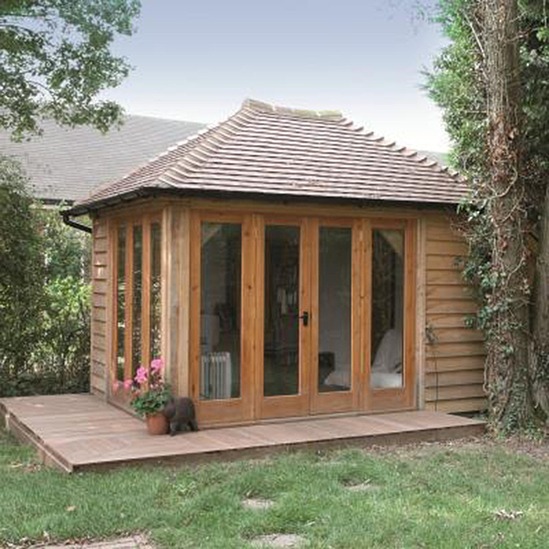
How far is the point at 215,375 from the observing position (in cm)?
708

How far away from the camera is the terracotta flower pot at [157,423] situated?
21.7 feet

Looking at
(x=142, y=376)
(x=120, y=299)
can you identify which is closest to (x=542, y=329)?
(x=142, y=376)

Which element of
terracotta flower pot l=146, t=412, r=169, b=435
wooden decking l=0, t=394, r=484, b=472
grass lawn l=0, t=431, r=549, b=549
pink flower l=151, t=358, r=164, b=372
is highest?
pink flower l=151, t=358, r=164, b=372

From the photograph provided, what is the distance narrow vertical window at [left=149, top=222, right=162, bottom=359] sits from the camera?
23.5 ft

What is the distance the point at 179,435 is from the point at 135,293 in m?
1.80

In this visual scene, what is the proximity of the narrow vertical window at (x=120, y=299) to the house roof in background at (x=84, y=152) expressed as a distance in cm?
699

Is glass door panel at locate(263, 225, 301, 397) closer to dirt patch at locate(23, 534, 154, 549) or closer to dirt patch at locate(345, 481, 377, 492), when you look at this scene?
dirt patch at locate(345, 481, 377, 492)

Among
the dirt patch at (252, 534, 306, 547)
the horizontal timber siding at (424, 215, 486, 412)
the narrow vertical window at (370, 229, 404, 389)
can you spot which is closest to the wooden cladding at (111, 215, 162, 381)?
the narrow vertical window at (370, 229, 404, 389)

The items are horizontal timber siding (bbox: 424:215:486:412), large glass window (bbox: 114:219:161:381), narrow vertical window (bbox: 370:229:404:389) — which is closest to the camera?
large glass window (bbox: 114:219:161:381)

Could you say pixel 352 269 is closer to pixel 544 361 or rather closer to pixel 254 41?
pixel 544 361

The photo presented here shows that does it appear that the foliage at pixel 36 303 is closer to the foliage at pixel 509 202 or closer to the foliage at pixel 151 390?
the foliage at pixel 151 390

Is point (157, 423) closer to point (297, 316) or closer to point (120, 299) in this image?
point (297, 316)

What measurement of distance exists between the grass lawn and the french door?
121 centimetres

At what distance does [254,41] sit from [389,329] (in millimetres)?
7292
